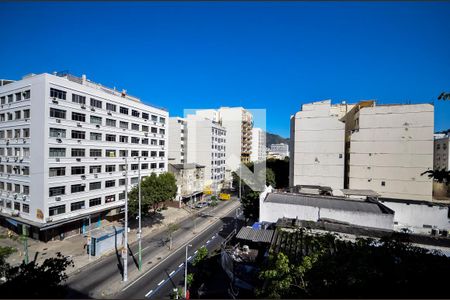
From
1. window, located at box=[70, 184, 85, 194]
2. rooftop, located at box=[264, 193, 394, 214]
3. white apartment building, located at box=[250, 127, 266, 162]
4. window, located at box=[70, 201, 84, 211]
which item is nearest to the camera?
rooftop, located at box=[264, 193, 394, 214]

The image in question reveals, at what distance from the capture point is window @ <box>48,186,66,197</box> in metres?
22.0

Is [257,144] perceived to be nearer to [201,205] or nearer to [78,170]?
[201,205]

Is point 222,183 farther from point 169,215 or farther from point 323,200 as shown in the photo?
point 323,200

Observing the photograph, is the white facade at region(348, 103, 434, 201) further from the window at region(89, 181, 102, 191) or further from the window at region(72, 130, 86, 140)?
the window at region(72, 130, 86, 140)

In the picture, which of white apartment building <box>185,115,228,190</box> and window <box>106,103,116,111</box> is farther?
white apartment building <box>185,115,228,190</box>

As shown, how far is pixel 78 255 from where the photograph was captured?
814 inches

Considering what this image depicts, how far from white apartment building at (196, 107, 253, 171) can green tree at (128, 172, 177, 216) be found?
1409 inches

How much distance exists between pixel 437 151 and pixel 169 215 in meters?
77.5

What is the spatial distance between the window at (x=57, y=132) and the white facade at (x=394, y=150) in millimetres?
40450

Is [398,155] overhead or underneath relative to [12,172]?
overhead

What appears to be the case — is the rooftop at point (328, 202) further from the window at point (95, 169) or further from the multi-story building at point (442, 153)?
the multi-story building at point (442, 153)

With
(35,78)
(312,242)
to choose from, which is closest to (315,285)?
(312,242)

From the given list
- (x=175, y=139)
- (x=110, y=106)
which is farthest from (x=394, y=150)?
A: (x=110, y=106)

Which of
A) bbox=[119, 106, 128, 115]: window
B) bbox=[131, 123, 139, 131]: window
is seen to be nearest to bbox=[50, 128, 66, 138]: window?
bbox=[119, 106, 128, 115]: window
